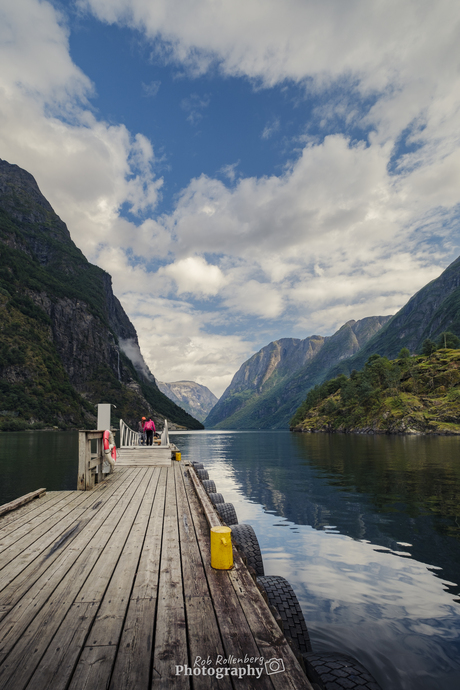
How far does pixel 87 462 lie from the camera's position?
12094 mm

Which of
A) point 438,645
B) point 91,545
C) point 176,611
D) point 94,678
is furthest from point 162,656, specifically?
point 438,645

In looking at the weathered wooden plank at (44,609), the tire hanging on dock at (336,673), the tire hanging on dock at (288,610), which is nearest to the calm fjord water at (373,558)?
the tire hanging on dock at (288,610)

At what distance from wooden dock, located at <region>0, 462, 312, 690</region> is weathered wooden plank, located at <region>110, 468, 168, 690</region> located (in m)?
0.01

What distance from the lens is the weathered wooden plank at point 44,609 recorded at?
3234 mm

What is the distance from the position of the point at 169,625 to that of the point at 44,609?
174 centimetres

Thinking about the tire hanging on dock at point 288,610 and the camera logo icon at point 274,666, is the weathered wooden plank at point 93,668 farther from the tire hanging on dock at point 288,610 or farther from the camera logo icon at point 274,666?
the tire hanging on dock at point 288,610

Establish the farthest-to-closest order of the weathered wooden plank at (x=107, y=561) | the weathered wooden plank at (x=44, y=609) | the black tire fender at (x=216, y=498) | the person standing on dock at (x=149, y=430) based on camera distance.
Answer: the person standing on dock at (x=149, y=430), the black tire fender at (x=216, y=498), the weathered wooden plank at (x=107, y=561), the weathered wooden plank at (x=44, y=609)

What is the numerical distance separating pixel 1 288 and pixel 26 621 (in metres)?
179

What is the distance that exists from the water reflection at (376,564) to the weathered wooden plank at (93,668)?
4.60 meters

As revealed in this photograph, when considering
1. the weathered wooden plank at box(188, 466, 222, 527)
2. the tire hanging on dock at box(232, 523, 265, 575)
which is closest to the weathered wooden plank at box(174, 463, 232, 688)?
the weathered wooden plank at box(188, 466, 222, 527)

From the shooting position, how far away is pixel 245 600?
4.46 metres

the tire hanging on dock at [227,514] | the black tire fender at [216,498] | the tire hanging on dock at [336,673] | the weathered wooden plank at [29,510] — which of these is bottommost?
the black tire fender at [216,498]

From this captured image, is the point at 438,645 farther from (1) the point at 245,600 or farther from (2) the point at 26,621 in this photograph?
(2) the point at 26,621

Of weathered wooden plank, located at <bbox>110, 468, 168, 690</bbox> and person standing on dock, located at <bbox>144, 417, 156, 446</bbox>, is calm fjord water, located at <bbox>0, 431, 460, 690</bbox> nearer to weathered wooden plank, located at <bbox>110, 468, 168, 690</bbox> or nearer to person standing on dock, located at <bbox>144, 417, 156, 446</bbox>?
→ weathered wooden plank, located at <bbox>110, 468, 168, 690</bbox>
